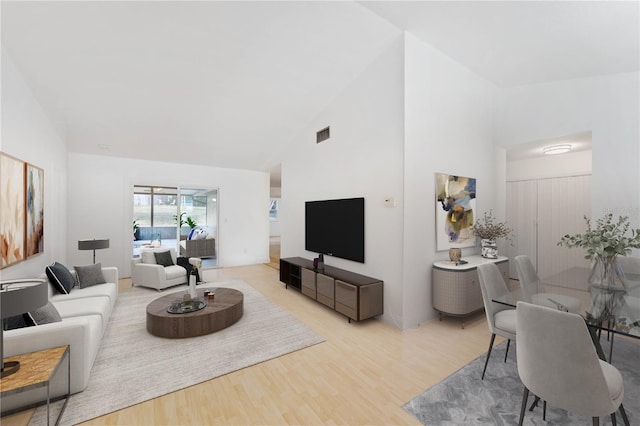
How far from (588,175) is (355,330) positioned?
186 inches

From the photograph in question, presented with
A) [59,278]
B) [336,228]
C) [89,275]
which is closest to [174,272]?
[89,275]

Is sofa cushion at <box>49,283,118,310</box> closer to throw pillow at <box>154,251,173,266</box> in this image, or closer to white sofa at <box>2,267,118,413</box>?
white sofa at <box>2,267,118,413</box>

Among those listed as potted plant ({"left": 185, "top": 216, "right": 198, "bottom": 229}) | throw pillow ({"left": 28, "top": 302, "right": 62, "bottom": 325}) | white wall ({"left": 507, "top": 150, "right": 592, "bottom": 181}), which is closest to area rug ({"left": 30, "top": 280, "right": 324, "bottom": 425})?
throw pillow ({"left": 28, "top": 302, "right": 62, "bottom": 325})

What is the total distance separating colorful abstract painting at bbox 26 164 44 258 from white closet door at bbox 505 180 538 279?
707 cm

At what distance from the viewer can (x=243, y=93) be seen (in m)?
4.15

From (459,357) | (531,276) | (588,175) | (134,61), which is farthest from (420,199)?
(134,61)

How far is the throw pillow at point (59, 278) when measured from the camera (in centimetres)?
325

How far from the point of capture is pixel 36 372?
1.67 m

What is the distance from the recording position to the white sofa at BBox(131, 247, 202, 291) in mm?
4777

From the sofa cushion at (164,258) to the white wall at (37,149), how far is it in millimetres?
1436

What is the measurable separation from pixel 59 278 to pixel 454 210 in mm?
5119

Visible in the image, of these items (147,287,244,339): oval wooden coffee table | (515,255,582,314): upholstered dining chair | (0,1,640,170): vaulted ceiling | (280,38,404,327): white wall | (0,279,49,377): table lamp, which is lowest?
(147,287,244,339): oval wooden coffee table

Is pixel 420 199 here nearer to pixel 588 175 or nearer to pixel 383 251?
pixel 383 251

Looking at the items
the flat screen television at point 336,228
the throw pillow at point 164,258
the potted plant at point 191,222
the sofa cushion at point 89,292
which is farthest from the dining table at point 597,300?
the potted plant at point 191,222
